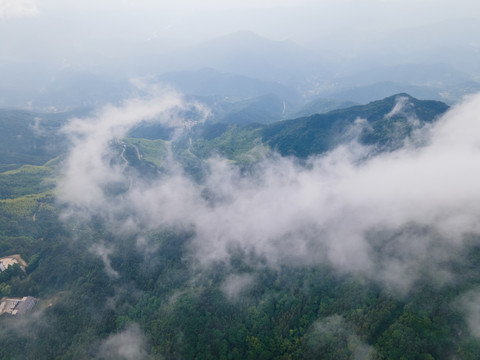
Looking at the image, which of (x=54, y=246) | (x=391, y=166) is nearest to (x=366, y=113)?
(x=391, y=166)

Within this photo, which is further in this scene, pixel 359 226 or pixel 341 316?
pixel 359 226

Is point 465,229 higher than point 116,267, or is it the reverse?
point 465,229

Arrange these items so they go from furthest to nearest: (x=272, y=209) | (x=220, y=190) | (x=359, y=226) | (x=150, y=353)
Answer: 1. (x=220, y=190)
2. (x=272, y=209)
3. (x=359, y=226)
4. (x=150, y=353)

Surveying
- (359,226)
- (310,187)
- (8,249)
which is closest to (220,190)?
(310,187)

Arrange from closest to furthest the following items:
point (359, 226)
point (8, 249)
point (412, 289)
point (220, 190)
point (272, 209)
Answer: point (412, 289) < point (359, 226) < point (8, 249) < point (272, 209) < point (220, 190)

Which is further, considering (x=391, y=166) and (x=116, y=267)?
(x=391, y=166)

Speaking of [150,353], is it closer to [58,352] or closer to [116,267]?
[58,352]

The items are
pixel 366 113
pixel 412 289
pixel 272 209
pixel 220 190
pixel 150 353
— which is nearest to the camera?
pixel 412 289

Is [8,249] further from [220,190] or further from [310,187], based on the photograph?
[310,187]

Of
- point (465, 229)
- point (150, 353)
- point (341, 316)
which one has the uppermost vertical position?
point (465, 229)
